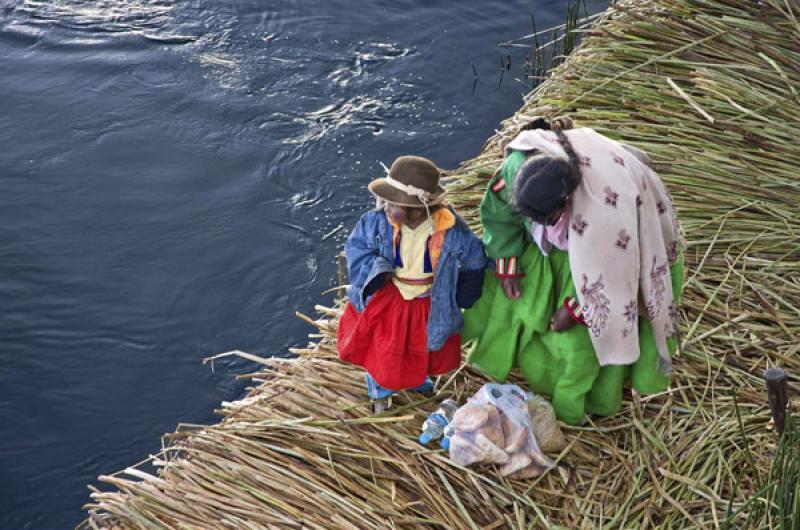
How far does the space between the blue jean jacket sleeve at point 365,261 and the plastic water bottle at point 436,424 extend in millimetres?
502

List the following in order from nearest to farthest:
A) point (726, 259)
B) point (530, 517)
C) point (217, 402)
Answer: point (530, 517)
point (726, 259)
point (217, 402)

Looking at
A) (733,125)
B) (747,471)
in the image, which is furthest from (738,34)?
(747,471)

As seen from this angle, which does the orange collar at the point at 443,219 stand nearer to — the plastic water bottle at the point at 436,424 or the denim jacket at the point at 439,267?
the denim jacket at the point at 439,267

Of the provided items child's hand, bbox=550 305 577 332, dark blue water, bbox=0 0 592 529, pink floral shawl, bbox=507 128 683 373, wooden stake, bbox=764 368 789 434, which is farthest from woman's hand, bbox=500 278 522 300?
dark blue water, bbox=0 0 592 529

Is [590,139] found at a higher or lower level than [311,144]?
higher

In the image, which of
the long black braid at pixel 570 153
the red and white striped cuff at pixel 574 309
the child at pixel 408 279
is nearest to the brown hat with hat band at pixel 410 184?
the child at pixel 408 279

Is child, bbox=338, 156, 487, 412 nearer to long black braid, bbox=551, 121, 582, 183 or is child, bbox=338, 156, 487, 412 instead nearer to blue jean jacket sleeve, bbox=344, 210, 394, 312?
blue jean jacket sleeve, bbox=344, 210, 394, 312

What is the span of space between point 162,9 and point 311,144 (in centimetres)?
214

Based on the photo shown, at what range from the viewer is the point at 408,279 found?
134 inches

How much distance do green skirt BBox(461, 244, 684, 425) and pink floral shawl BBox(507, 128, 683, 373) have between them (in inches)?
4.6

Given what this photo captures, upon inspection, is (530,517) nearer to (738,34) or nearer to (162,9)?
(738,34)

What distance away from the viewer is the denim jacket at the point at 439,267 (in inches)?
131

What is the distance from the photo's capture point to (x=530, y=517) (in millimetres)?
3355

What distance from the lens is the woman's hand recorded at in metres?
3.37
